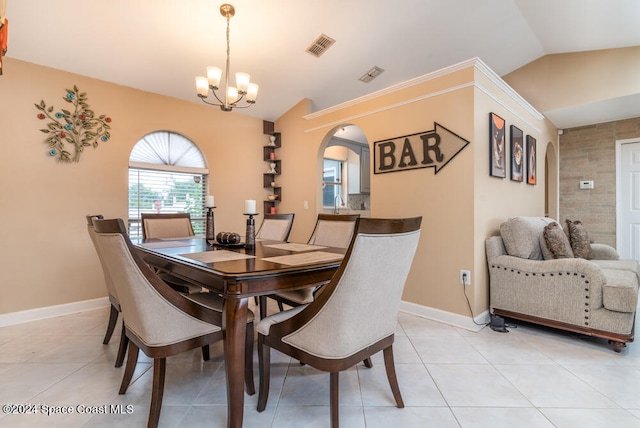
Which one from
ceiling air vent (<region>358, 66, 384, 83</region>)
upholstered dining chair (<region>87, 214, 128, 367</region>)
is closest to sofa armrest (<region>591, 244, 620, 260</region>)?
ceiling air vent (<region>358, 66, 384, 83</region>)

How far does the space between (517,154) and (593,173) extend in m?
2.54

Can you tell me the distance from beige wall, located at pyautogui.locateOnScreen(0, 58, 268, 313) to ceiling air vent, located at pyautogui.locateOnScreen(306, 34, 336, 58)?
1.79m

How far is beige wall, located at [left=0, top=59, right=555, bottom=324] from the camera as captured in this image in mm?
2609

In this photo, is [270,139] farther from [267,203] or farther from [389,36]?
[389,36]

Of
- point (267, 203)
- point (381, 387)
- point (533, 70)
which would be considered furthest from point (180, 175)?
point (533, 70)

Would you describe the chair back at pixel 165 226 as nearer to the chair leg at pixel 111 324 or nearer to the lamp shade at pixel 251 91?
the chair leg at pixel 111 324

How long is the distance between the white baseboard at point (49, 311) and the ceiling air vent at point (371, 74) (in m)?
3.98

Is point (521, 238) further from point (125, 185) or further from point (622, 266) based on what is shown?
point (125, 185)

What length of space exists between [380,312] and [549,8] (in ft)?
11.9

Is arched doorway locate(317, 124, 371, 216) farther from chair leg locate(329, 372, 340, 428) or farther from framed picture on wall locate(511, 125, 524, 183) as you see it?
chair leg locate(329, 372, 340, 428)

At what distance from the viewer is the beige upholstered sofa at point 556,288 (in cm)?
209

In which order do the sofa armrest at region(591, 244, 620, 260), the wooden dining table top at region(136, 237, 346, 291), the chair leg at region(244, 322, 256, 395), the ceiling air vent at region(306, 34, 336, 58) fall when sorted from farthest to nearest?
1. the sofa armrest at region(591, 244, 620, 260)
2. the ceiling air vent at region(306, 34, 336, 58)
3. the chair leg at region(244, 322, 256, 395)
4. the wooden dining table top at region(136, 237, 346, 291)

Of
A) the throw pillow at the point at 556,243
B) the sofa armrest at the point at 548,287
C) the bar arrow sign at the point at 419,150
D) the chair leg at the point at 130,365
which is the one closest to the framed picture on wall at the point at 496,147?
the bar arrow sign at the point at 419,150

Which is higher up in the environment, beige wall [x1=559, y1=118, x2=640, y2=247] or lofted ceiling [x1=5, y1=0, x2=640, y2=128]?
lofted ceiling [x1=5, y1=0, x2=640, y2=128]
